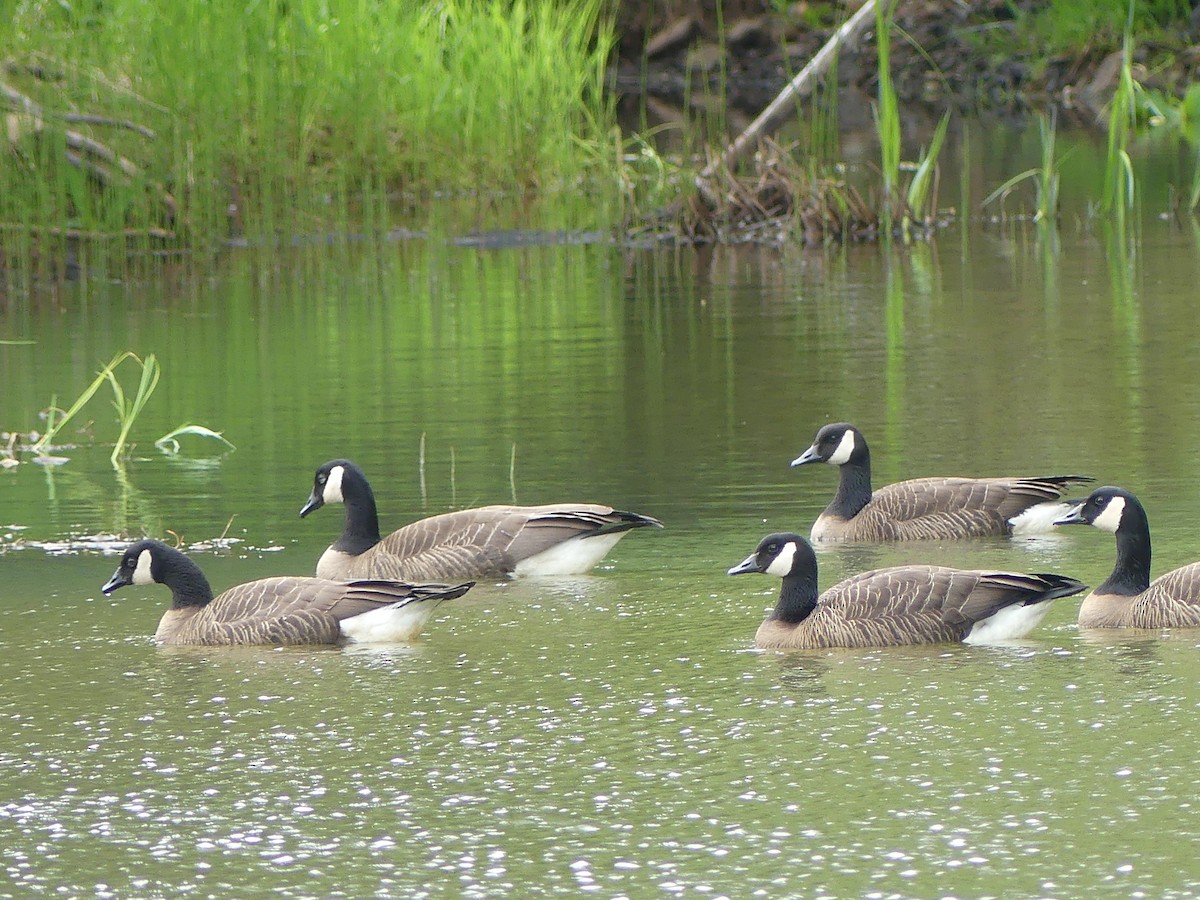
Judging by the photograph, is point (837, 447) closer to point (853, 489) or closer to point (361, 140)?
point (853, 489)

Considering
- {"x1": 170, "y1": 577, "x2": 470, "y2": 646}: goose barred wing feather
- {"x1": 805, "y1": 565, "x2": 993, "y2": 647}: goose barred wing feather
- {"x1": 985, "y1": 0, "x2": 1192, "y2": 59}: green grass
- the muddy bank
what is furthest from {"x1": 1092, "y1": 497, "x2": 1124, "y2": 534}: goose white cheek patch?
{"x1": 985, "y1": 0, "x2": 1192, "y2": 59}: green grass

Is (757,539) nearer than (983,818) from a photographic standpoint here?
No

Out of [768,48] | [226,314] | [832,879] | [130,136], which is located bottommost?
[832,879]

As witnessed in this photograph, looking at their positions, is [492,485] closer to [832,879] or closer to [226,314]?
[832,879]

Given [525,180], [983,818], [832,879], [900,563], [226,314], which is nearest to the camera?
[832,879]

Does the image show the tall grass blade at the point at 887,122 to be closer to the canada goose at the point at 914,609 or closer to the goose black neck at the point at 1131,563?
the goose black neck at the point at 1131,563

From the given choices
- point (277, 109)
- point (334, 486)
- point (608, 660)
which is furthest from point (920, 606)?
point (277, 109)

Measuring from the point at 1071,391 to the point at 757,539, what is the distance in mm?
4796

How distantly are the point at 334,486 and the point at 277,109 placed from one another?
42.6 feet

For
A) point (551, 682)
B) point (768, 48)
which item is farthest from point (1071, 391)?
point (768, 48)

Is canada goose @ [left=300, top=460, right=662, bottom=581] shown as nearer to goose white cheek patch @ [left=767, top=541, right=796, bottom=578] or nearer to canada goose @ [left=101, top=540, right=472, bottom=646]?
canada goose @ [left=101, top=540, right=472, bottom=646]

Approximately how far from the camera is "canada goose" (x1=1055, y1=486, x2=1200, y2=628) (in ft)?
26.0

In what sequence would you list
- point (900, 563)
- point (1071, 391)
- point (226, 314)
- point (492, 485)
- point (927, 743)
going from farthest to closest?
point (226, 314) → point (1071, 391) → point (492, 485) → point (900, 563) → point (927, 743)

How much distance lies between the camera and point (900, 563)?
9.66 metres
